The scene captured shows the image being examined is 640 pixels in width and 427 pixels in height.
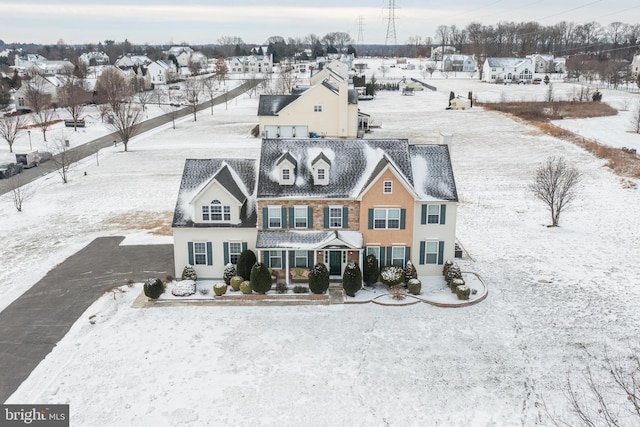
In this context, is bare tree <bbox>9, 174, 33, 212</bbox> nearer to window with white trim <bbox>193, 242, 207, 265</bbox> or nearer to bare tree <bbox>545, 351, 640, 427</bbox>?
window with white trim <bbox>193, 242, 207, 265</bbox>

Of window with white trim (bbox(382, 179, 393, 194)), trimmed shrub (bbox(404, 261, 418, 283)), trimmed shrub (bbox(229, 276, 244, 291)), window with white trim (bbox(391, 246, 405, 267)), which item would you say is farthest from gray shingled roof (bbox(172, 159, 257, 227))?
trimmed shrub (bbox(404, 261, 418, 283))

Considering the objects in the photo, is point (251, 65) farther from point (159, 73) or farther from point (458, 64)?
point (458, 64)

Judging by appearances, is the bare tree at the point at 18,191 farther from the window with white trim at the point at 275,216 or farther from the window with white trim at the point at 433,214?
the window with white trim at the point at 433,214

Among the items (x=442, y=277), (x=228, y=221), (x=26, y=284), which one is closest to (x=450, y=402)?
(x=442, y=277)

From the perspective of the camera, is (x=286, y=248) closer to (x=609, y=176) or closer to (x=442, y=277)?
(x=442, y=277)

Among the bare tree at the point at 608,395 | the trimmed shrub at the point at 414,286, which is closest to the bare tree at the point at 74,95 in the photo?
the trimmed shrub at the point at 414,286

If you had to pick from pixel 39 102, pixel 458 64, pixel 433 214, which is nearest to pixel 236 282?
pixel 433 214
